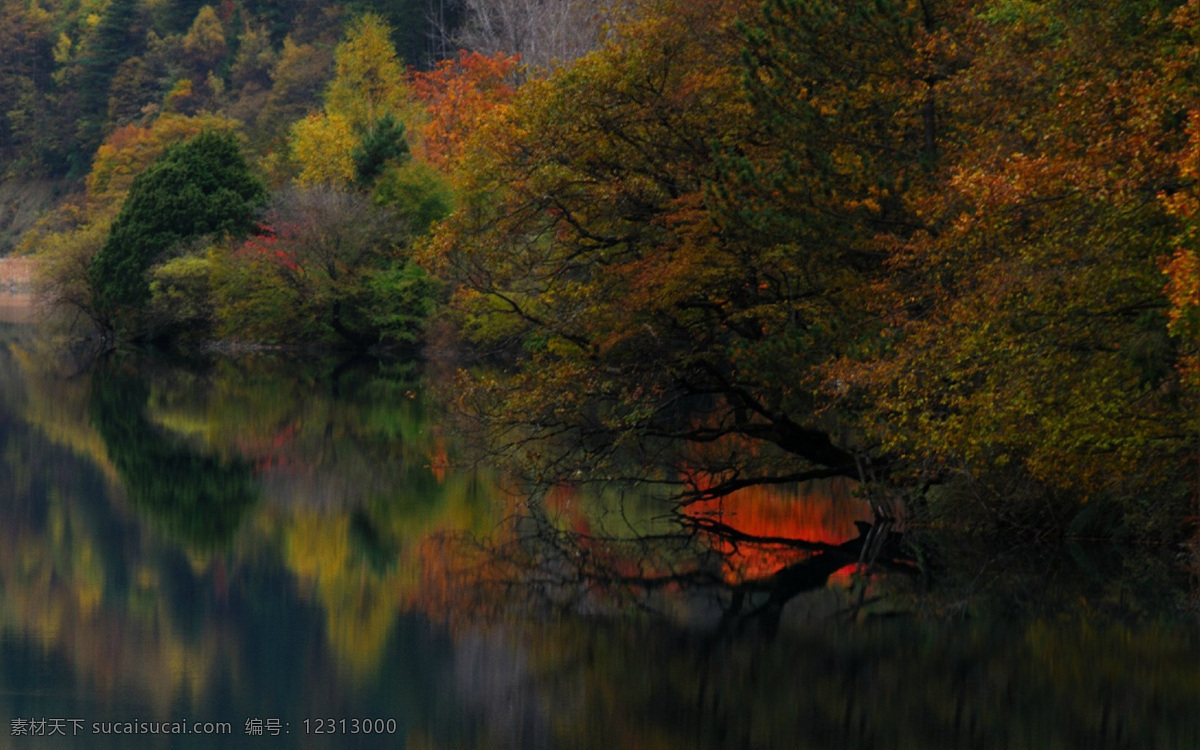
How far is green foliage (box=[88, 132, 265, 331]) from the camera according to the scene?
52.3 m

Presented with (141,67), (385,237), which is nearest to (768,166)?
(385,237)

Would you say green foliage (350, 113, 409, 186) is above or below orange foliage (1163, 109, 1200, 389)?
above

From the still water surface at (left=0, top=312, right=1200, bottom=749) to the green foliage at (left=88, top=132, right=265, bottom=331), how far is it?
93.7ft

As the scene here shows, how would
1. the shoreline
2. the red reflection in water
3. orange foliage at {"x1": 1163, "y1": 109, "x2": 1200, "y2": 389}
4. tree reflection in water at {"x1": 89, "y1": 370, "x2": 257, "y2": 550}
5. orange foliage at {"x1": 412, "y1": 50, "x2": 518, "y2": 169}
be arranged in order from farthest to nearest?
the shoreline
orange foliage at {"x1": 412, "y1": 50, "x2": 518, "y2": 169}
tree reflection in water at {"x1": 89, "y1": 370, "x2": 257, "y2": 550}
the red reflection in water
orange foliage at {"x1": 1163, "y1": 109, "x2": 1200, "y2": 389}

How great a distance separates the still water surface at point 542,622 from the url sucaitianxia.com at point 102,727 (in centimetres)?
4

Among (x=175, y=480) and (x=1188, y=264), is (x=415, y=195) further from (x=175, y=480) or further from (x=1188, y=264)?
(x=1188, y=264)

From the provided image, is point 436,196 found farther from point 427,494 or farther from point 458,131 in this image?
point 427,494

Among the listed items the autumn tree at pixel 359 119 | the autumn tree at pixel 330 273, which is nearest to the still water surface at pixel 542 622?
the autumn tree at pixel 330 273

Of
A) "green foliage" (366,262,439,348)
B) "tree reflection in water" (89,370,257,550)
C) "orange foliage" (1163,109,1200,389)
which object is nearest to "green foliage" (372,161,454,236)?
"green foliage" (366,262,439,348)

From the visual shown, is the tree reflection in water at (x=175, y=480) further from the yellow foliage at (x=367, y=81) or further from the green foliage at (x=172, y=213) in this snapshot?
the yellow foliage at (x=367, y=81)

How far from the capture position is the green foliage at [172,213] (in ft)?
172

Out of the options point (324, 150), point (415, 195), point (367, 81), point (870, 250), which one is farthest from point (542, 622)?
point (367, 81)

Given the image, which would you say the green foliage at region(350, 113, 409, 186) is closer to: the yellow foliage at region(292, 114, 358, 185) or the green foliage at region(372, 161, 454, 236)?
the green foliage at region(372, 161, 454, 236)

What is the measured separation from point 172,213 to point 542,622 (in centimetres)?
4163
